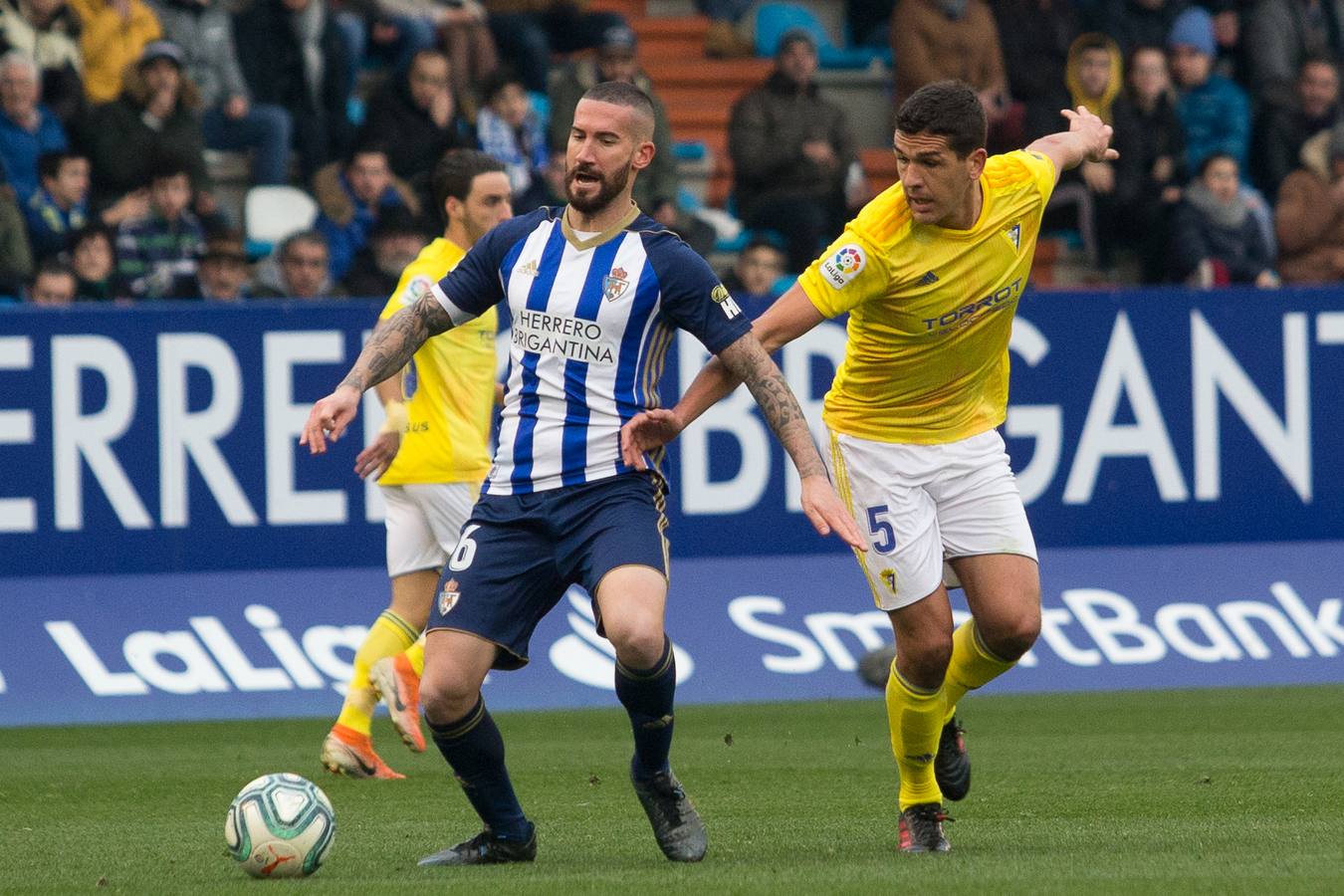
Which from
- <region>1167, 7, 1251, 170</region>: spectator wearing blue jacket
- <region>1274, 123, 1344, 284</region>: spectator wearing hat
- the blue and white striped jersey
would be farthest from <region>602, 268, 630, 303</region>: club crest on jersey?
<region>1167, 7, 1251, 170</region>: spectator wearing blue jacket

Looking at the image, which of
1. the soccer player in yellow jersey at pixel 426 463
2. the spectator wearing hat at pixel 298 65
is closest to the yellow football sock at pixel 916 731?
the soccer player in yellow jersey at pixel 426 463

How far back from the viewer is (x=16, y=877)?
20.3 ft

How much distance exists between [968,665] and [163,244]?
794 centimetres

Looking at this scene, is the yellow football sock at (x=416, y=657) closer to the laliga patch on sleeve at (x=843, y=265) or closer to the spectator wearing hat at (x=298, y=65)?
the laliga patch on sleeve at (x=843, y=265)

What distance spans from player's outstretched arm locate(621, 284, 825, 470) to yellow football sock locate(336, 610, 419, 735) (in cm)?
284

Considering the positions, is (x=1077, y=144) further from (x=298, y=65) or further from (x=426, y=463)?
(x=298, y=65)

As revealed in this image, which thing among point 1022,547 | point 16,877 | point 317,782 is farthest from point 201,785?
point 1022,547

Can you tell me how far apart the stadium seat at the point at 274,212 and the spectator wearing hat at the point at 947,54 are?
15.0 feet

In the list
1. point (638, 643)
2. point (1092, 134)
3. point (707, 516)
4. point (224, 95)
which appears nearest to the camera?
point (638, 643)

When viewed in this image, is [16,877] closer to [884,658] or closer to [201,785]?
[201,785]

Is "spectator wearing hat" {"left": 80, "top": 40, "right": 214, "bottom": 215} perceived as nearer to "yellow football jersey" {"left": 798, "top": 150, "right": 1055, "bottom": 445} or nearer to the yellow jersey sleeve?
"yellow football jersey" {"left": 798, "top": 150, "right": 1055, "bottom": 445}

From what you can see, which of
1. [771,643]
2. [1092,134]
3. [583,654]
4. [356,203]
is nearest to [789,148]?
[356,203]

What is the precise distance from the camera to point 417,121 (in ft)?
48.5

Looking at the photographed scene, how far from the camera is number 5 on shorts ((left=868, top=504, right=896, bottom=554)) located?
6.62 m
